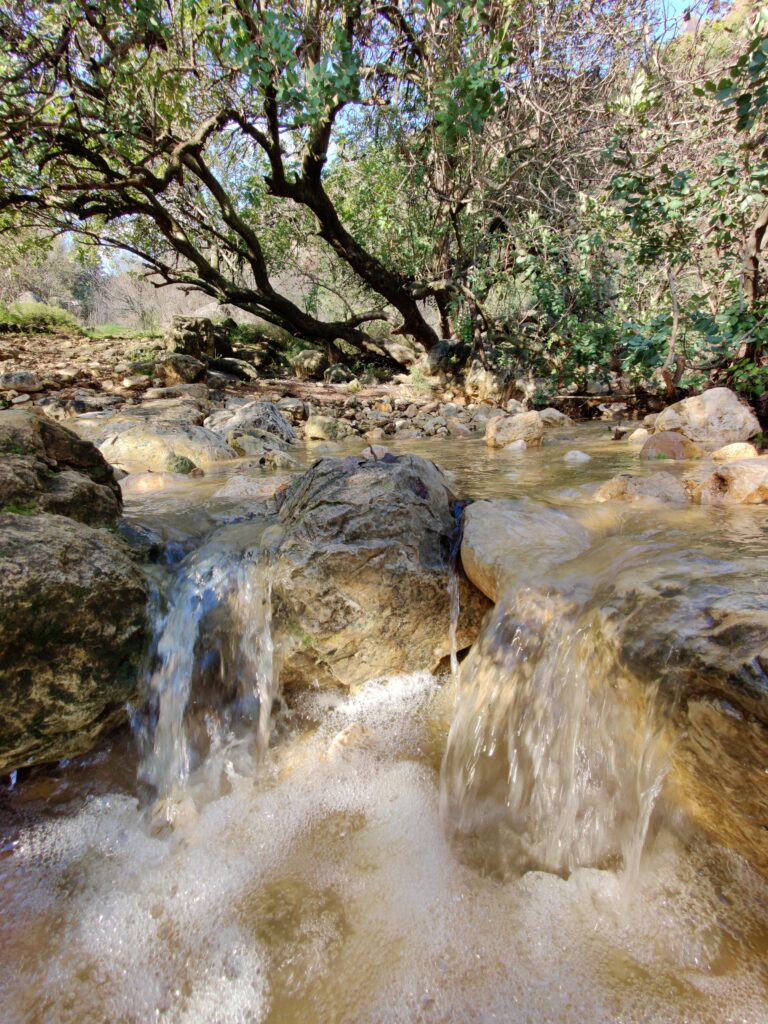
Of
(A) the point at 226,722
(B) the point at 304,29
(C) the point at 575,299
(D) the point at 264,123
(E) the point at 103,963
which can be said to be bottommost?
(E) the point at 103,963

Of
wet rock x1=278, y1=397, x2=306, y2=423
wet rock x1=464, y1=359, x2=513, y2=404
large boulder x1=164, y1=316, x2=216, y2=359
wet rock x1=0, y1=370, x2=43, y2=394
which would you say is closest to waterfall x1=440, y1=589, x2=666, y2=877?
wet rock x1=278, y1=397, x2=306, y2=423

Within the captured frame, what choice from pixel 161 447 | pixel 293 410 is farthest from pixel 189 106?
pixel 161 447

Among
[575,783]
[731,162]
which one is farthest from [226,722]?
[731,162]

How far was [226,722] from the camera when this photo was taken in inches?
90.4

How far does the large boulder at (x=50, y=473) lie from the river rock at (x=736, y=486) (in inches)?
141

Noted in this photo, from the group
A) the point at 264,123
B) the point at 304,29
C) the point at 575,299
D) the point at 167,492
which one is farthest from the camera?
the point at 264,123

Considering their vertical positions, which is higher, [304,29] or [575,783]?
[304,29]

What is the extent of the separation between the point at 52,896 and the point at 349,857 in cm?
99

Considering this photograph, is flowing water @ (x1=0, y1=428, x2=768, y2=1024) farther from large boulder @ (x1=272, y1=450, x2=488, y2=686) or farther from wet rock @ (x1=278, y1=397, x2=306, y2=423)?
wet rock @ (x1=278, y1=397, x2=306, y2=423)

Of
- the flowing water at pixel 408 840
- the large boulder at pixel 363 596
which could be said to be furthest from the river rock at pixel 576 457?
the large boulder at pixel 363 596

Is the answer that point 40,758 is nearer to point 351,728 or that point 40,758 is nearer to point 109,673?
point 109,673

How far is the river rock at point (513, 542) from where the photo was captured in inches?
91.5

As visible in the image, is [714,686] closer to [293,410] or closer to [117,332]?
[293,410]

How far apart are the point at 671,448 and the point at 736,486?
5.18 feet
